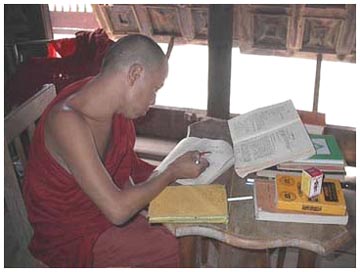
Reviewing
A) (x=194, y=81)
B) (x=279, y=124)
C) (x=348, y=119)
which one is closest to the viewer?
(x=279, y=124)

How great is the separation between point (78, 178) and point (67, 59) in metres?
1.55

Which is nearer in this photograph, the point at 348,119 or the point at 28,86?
the point at 28,86

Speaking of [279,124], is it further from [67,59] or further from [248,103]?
[248,103]

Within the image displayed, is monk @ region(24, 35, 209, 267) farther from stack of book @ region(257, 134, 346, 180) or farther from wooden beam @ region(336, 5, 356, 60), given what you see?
wooden beam @ region(336, 5, 356, 60)

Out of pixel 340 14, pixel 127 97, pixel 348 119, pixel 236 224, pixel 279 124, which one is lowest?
pixel 348 119

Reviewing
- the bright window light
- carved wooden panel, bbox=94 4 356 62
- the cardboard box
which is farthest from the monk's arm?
A: the bright window light

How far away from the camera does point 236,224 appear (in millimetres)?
1091

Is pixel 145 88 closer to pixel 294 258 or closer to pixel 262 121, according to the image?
pixel 262 121

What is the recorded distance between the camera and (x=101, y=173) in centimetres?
117

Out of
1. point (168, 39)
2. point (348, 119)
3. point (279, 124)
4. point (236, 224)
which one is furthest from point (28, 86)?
point (348, 119)

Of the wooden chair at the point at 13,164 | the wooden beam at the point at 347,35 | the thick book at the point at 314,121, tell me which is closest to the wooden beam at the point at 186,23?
the wooden beam at the point at 347,35

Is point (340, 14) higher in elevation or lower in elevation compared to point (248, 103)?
higher

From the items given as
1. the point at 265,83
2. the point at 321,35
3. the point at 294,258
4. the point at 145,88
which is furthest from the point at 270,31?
the point at 145,88

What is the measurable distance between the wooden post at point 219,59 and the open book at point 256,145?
4.19 ft
